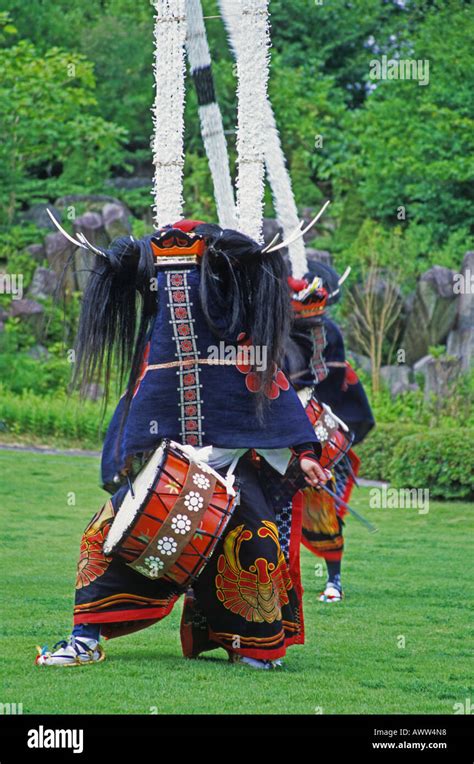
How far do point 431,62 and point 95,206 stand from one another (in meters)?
5.79

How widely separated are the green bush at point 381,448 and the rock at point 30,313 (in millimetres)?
6485

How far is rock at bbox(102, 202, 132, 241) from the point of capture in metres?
21.0

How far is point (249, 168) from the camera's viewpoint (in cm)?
613

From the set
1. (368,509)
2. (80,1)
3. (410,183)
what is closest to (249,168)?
(368,509)

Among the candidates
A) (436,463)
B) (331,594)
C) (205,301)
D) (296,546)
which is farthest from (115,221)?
(205,301)

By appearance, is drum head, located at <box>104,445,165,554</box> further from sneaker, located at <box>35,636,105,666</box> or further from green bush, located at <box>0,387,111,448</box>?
green bush, located at <box>0,387,111,448</box>

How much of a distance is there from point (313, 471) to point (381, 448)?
889cm

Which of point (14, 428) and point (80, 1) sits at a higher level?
point (80, 1)

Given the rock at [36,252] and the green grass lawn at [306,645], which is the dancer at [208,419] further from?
the rock at [36,252]

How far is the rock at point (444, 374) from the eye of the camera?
1591 cm
